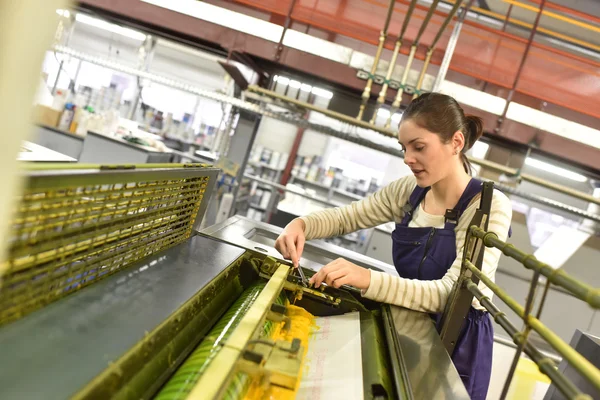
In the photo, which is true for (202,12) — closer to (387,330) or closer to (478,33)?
(478,33)

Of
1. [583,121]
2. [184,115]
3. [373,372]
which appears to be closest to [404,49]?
[583,121]

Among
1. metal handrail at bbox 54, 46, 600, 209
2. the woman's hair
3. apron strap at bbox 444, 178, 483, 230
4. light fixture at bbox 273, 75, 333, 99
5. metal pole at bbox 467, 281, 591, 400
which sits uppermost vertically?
light fixture at bbox 273, 75, 333, 99

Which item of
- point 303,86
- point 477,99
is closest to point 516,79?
point 477,99

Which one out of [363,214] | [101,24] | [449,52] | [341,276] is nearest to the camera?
[341,276]

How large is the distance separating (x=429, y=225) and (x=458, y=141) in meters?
0.31

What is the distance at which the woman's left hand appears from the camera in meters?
1.17

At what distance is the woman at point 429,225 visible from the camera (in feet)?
4.09

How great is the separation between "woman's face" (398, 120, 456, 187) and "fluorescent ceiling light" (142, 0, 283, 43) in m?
2.10

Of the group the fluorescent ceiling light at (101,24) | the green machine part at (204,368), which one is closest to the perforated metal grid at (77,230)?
the green machine part at (204,368)

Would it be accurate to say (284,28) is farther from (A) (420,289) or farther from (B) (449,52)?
(A) (420,289)

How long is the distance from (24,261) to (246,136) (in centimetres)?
361

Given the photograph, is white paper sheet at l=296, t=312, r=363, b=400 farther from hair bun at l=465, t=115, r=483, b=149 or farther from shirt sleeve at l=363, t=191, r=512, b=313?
hair bun at l=465, t=115, r=483, b=149

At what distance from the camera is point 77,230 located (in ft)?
2.19

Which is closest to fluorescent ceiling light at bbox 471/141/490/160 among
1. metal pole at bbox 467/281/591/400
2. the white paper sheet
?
the white paper sheet
